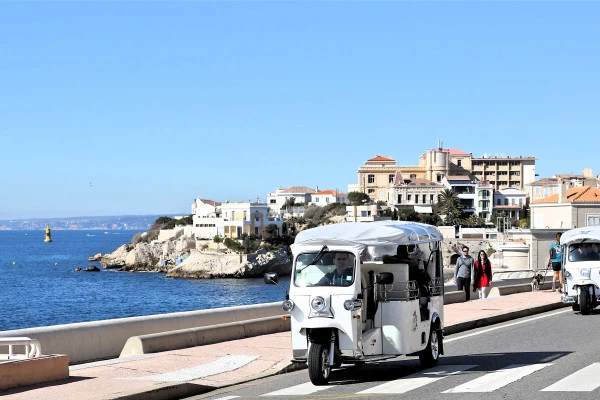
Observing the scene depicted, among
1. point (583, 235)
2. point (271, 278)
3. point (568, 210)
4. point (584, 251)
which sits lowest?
point (271, 278)

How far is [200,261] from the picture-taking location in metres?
150

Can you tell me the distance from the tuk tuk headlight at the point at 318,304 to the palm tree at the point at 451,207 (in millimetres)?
175294

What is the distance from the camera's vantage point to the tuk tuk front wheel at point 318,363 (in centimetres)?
1227

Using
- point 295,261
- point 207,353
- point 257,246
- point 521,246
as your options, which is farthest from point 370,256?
point 257,246

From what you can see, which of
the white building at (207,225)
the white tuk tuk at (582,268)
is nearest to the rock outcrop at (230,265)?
the white building at (207,225)

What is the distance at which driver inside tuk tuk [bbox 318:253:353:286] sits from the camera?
12680mm

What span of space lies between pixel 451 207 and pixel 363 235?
7139 inches

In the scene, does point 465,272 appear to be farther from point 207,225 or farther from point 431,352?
point 207,225

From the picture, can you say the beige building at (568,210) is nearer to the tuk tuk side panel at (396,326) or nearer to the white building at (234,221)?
the tuk tuk side panel at (396,326)

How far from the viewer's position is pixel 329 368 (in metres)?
12.5

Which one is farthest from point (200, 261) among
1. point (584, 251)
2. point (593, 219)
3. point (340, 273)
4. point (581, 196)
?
point (340, 273)

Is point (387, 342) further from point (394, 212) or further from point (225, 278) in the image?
point (394, 212)

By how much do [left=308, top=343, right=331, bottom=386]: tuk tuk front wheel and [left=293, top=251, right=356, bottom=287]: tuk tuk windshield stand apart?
34.1 inches

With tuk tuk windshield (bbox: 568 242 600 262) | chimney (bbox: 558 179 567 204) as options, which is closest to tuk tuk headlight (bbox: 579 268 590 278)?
tuk tuk windshield (bbox: 568 242 600 262)
